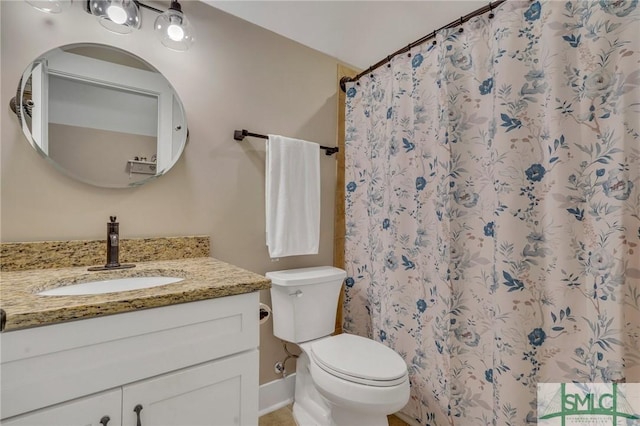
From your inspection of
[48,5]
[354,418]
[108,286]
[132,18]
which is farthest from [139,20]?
[354,418]

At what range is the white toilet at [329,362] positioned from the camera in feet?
3.83

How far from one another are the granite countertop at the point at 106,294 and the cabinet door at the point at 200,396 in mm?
218

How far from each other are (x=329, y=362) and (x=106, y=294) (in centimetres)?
88

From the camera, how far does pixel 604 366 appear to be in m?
0.91

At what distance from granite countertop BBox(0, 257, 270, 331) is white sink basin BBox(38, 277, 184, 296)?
16 millimetres

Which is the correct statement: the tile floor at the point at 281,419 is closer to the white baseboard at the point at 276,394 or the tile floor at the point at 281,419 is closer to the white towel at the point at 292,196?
the white baseboard at the point at 276,394

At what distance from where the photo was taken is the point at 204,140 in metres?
1.47

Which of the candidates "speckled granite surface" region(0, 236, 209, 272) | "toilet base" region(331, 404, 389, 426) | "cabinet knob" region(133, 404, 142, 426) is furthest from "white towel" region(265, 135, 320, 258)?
"cabinet knob" region(133, 404, 142, 426)

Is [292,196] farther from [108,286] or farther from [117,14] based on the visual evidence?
[117,14]

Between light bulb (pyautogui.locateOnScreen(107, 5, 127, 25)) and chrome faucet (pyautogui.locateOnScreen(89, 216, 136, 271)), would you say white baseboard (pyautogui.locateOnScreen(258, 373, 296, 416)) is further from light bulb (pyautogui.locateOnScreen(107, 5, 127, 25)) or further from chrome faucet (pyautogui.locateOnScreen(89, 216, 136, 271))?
light bulb (pyautogui.locateOnScreen(107, 5, 127, 25))

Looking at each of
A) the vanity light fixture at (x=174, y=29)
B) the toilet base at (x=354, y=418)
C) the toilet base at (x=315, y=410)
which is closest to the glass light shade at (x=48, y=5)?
the vanity light fixture at (x=174, y=29)

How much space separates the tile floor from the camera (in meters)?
1.54

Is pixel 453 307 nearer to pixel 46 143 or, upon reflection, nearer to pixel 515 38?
pixel 515 38

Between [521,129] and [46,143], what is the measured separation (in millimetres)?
1785
